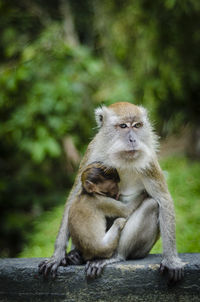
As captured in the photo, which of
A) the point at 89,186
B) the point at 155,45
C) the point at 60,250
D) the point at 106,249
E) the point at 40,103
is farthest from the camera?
the point at 155,45

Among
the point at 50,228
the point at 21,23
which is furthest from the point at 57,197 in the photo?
the point at 21,23

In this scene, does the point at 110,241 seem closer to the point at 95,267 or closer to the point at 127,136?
the point at 95,267

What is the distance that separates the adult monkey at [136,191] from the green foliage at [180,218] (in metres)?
2.16

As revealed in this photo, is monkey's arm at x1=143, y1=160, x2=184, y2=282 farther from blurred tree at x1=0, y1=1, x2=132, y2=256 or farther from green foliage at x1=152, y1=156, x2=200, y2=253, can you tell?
blurred tree at x1=0, y1=1, x2=132, y2=256

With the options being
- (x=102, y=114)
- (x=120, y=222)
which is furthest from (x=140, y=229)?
(x=102, y=114)

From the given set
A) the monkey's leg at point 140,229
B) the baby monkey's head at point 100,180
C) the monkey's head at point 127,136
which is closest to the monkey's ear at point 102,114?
the monkey's head at point 127,136

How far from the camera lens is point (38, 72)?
685 centimetres

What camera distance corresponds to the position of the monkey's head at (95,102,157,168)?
353cm

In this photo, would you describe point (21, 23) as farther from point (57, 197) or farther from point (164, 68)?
point (57, 197)

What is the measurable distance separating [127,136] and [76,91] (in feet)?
10.8

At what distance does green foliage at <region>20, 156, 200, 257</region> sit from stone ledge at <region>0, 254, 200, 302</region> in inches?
87.7

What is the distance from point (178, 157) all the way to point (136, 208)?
644 centimetres

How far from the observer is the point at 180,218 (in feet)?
22.0

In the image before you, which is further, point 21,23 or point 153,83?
point 21,23
